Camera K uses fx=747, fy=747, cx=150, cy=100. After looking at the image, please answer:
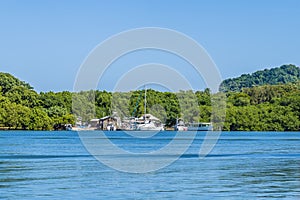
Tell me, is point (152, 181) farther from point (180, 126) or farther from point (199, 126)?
point (199, 126)

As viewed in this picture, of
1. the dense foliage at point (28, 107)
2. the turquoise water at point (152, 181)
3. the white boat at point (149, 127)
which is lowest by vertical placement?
the turquoise water at point (152, 181)

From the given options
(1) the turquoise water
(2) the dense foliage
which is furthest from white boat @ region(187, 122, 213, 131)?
(1) the turquoise water

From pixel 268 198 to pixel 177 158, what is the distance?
1940cm

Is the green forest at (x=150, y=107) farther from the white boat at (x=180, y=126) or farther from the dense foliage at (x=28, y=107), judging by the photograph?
the white boat at (x=180, y=126)

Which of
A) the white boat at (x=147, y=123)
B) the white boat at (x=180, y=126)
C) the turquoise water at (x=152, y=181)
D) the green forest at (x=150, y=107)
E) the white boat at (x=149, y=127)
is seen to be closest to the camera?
the turquoise water at (x=152, y=181)

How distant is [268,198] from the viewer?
23312 millimetres

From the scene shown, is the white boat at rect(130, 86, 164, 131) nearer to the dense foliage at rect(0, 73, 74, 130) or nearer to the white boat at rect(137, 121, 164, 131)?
the white boat at rect(137, 121, 164, 131)

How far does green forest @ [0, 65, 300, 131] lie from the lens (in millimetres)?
113688

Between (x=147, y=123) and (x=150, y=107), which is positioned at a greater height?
(x=150, y=107)

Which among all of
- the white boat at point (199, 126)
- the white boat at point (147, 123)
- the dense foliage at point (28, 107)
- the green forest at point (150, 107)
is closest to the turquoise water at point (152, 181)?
the green forest at point (150, 107)

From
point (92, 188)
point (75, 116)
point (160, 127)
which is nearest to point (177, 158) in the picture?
point (92, 188)

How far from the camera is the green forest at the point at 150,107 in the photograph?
114 metres

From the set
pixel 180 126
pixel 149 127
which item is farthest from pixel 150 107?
pixel 180 126

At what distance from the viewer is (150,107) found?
11694 cm
